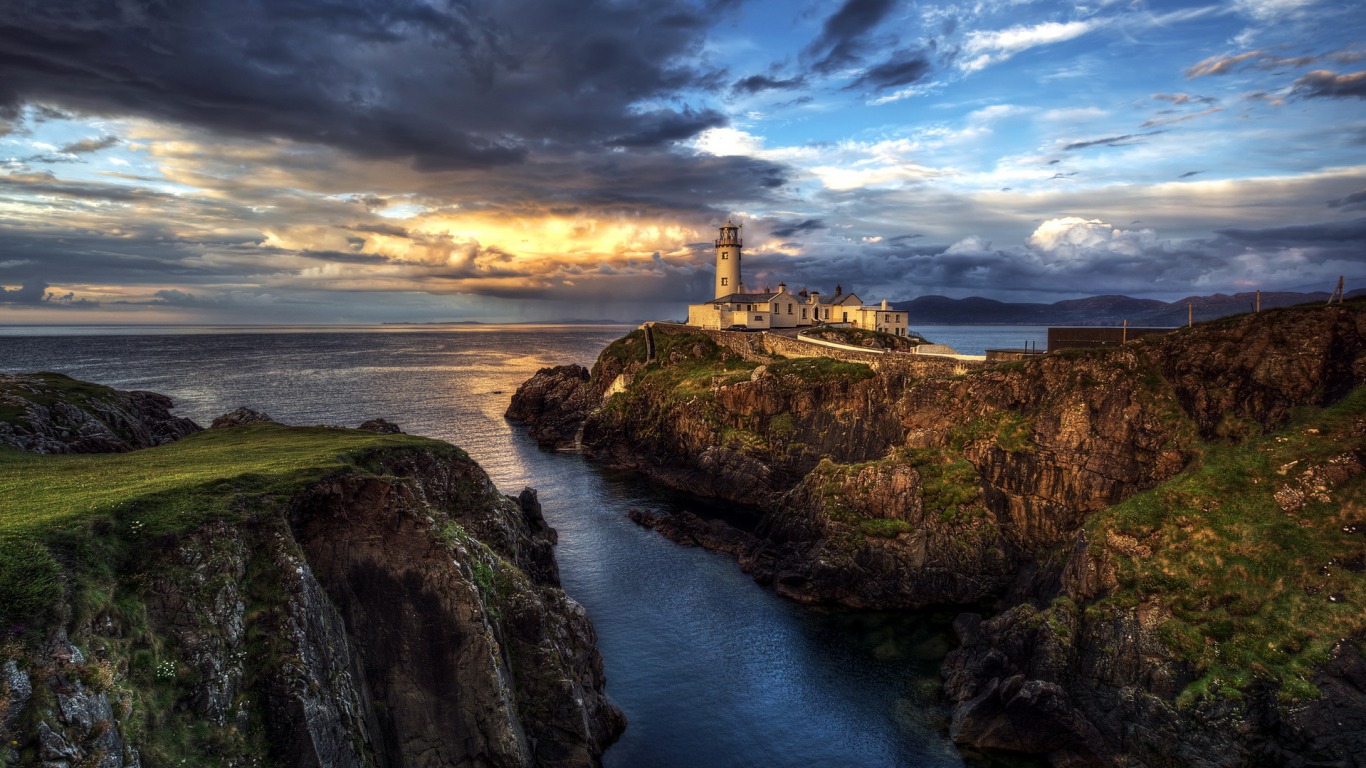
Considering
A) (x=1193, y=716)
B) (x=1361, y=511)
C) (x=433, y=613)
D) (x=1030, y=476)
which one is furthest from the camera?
(x=1030, y=476)

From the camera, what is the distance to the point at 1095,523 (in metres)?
39.5

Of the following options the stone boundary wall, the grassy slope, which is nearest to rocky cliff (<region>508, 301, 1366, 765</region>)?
the stone boundary wall

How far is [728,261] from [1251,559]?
10078cm

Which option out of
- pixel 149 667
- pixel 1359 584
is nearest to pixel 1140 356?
pixel 1359 584

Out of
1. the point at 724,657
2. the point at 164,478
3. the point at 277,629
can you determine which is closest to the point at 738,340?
the point at 724,657

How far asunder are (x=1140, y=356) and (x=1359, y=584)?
76.0 ft

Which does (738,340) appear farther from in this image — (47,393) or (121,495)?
(121,495)

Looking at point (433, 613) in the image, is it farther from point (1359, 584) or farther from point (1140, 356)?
point (1140, 356)

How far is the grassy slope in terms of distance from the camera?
56.8ft

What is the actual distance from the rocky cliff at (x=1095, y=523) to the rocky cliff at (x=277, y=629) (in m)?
20.7

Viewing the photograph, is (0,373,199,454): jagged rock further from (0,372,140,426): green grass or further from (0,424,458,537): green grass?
(0,424,458,537): green grass

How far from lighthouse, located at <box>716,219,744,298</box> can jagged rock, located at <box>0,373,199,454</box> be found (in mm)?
88566

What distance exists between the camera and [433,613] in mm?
25703

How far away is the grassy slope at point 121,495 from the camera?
17.3 m
